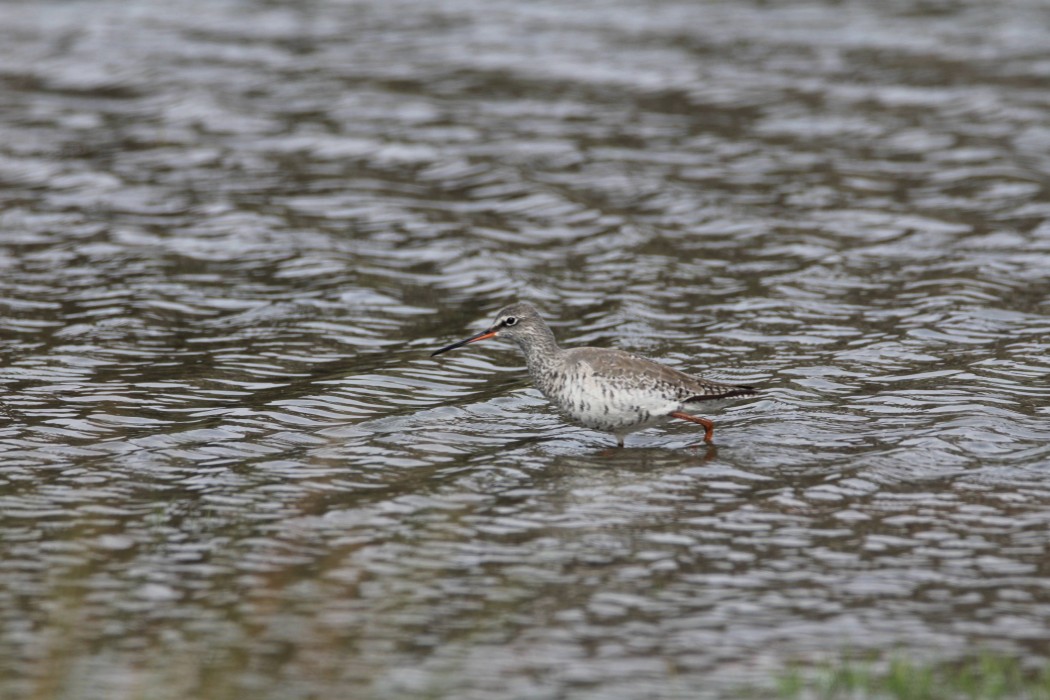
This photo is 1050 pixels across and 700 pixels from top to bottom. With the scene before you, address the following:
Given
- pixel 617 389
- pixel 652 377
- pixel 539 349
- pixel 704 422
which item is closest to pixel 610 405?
pixel 617 389

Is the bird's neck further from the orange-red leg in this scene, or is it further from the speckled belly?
the orange-red leg

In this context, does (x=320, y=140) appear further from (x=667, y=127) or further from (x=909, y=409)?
(x=909, y=409)

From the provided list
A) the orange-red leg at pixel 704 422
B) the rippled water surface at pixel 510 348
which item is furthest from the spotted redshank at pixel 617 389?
the rippled water surface at pixel 510 348

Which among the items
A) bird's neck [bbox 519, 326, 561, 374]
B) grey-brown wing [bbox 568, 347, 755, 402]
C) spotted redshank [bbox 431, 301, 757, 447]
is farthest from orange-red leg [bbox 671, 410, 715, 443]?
bird's neck [bbox 519, 326, 561, 374]

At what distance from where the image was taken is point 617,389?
12500 millimetres

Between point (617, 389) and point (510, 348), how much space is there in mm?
3809

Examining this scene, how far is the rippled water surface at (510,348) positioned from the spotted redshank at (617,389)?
14.0 inches

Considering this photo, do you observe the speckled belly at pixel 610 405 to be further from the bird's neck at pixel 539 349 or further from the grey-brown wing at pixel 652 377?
the bird's neck at pixel 539 349

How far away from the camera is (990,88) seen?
24703 millimetres

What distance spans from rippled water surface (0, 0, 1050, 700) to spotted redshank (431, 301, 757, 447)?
0.36 metres

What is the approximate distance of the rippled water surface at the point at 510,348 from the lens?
29.5ft

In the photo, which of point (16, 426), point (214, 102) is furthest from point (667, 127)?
point (16, 426)

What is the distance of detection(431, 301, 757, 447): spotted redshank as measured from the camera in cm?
1252

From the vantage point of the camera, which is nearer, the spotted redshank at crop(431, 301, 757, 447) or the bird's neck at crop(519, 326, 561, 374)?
the spotted redshank at crop(431, 301, 757, 447)
